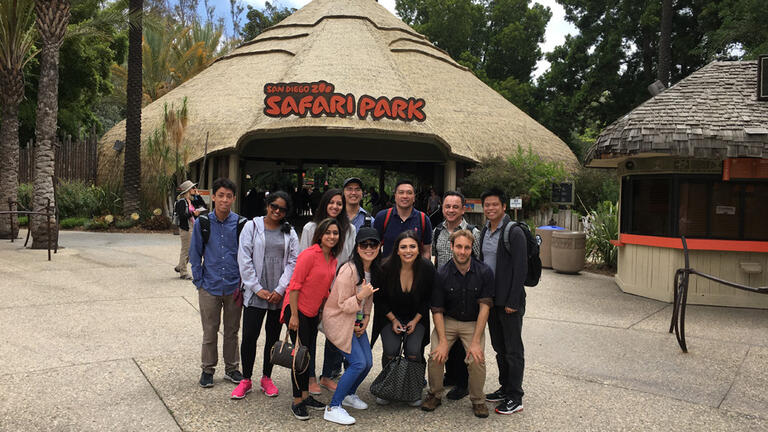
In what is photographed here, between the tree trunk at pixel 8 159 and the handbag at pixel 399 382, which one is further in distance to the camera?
the tree trunk at pixel 8 159

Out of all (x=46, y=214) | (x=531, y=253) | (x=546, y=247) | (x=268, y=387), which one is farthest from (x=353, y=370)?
(x=46, y=214)

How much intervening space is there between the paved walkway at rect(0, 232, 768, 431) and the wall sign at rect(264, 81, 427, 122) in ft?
37.1

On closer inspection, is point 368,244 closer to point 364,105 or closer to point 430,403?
point 430,403

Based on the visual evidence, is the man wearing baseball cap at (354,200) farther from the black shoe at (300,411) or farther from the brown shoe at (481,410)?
the brown shoe at (481,410)

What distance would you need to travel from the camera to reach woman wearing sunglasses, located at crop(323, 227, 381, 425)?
4234 mm

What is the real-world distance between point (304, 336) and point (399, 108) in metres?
16.3

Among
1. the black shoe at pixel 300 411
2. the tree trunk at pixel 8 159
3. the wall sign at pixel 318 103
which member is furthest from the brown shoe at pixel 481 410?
the wall sign at pixel 318 103

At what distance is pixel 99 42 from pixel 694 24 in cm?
2966

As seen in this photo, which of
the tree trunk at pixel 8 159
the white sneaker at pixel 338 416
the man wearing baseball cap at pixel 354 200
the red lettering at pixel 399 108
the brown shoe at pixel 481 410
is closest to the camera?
the white sneaker at pixel 338 416

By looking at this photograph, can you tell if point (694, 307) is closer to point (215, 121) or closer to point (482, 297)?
point (482, 297)

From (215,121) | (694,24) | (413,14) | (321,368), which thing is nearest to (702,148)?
(321,368)

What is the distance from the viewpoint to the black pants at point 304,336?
4242mm

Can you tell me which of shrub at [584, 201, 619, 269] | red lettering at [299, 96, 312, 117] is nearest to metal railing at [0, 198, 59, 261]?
red lettering at [299, 96, 312, 117]

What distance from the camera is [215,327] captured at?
15.9 ft
